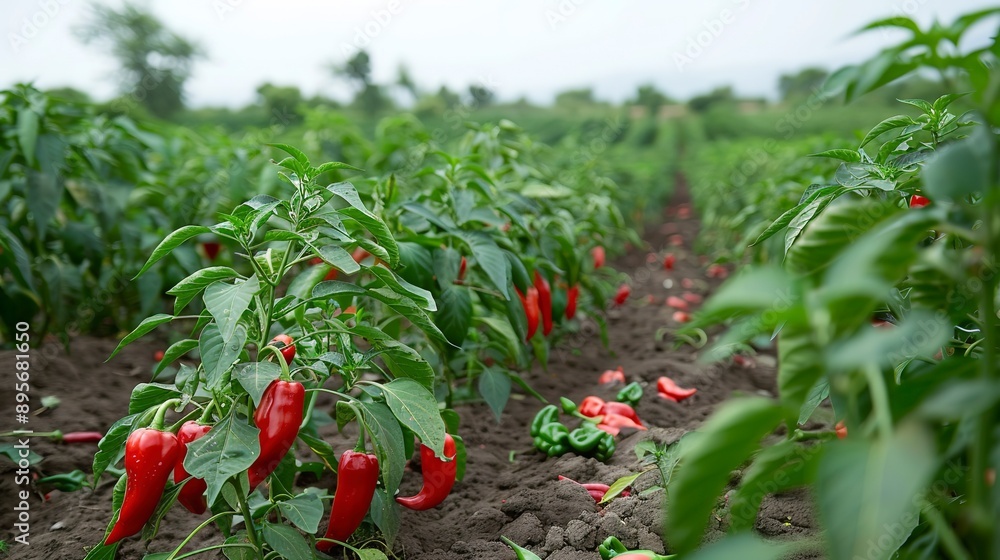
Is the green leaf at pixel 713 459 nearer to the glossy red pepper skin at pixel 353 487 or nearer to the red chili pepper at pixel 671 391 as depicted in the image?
the glossy red pepper skin at pixel 353 487

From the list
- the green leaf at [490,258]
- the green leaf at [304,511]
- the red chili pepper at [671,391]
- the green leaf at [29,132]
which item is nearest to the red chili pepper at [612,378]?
the red chili pepper at [671,391]

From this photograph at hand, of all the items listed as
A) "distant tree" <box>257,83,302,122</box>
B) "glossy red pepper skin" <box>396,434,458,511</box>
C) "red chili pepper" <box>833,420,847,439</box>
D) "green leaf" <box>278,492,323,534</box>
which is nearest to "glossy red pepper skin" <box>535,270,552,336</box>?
"glossy red pepper skin" <box>396,434,458,511</box>

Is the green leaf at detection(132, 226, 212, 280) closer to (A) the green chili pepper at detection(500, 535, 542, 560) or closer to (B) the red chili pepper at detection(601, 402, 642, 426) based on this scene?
(A) the green chili pepper at detection(500, 535, 542, 560)

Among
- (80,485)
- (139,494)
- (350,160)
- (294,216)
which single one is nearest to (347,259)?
(294,216)

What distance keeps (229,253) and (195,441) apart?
2861 mm

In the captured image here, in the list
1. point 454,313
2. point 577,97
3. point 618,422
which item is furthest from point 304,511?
point 577,97

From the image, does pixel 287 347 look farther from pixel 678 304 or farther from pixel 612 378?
pixel 678 304

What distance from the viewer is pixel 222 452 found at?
1264 mm

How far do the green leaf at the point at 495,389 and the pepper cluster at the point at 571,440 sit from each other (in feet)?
0.73

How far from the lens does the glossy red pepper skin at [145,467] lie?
1286 millimetres

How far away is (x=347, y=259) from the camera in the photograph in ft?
4.56

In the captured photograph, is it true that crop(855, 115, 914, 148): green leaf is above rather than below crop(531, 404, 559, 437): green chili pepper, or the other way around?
above

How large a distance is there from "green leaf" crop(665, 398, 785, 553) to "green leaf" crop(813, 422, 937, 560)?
0.07 m

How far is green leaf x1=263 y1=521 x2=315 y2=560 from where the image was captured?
141 centimetres
